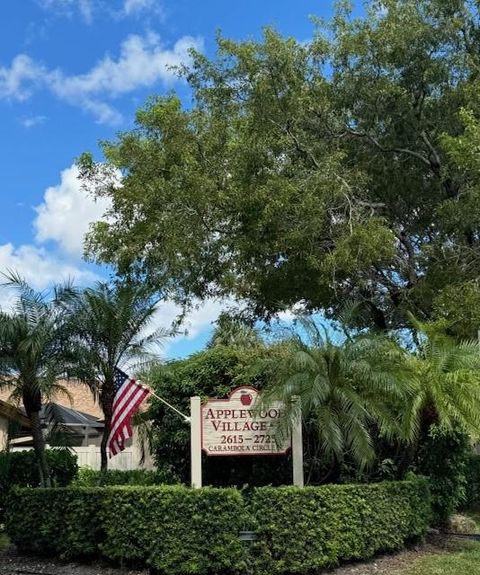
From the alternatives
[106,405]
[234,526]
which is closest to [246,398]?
[234,526]

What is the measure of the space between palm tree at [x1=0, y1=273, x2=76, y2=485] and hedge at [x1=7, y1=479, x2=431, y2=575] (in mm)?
3157

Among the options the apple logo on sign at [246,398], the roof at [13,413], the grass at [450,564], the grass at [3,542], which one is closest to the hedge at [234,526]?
Result: the grass at [450,564]

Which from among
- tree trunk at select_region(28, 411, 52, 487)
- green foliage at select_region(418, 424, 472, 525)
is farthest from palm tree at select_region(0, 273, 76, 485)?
green foliage at select_region(418, 424, 472, 525)

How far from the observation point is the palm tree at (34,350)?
13.6 m

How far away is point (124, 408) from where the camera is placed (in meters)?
13.0

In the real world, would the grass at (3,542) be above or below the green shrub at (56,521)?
below

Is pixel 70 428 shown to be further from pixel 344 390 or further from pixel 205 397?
pixel 344 390

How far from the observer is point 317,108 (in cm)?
1828

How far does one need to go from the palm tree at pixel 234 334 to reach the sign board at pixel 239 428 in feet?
9.60

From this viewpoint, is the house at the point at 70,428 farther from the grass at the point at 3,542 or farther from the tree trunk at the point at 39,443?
the grass at the point at 3,542

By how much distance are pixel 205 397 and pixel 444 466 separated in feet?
15.2

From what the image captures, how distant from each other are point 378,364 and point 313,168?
7.89 metres

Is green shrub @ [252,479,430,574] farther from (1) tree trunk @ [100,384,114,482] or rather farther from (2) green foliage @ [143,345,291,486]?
(1) tree trunk @ [100,384,114,482]

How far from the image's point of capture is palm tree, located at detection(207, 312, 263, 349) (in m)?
15.4
